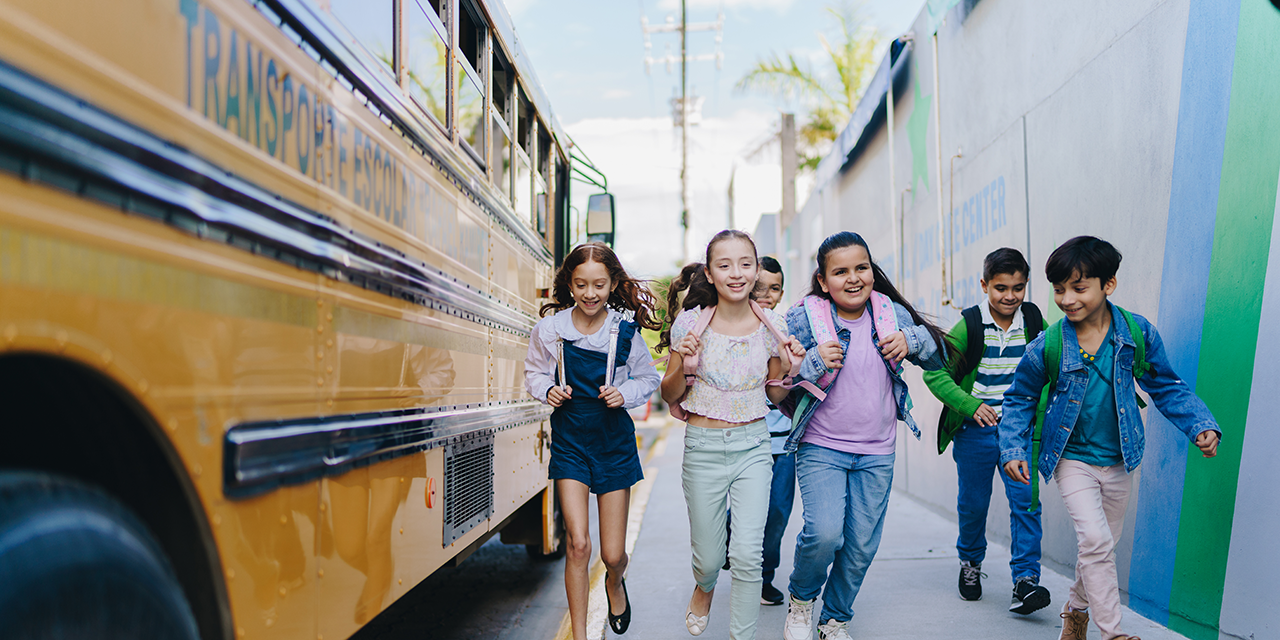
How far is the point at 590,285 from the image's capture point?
12.2 feet

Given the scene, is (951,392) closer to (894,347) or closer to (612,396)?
(894,347)

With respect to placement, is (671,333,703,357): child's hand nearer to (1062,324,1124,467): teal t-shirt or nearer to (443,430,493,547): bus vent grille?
(443,430,493,547): bus vent grille

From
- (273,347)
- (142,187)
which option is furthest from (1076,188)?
(142,187)

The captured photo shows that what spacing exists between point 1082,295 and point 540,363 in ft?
6.84

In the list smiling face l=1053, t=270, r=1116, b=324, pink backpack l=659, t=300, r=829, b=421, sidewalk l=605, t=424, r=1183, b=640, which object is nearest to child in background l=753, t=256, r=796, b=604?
sidewalk l=605, t=424, r=1183, b=640

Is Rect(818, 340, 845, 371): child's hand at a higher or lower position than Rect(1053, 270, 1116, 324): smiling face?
lower

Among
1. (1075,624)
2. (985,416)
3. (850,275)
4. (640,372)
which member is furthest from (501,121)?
(1075,624)

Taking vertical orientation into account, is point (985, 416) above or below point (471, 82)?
below

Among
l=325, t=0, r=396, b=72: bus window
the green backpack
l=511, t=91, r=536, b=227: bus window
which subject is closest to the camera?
l=325, t=0, r=396, b=72: bus window

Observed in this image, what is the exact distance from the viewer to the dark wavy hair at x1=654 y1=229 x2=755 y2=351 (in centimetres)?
367

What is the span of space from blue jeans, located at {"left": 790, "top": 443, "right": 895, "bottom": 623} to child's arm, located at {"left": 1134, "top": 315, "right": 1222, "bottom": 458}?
Result: 983 mm

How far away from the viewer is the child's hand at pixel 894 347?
11.8 feet

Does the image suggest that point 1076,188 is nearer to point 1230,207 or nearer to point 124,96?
point 1230,207

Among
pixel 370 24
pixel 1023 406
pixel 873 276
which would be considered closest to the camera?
pixel 370 24
